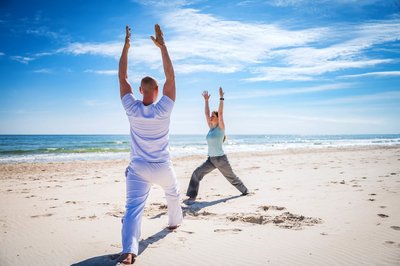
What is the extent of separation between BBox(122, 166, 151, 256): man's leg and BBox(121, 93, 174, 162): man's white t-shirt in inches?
10.6

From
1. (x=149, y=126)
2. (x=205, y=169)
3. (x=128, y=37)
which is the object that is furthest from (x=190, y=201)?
(x=128, y=37)

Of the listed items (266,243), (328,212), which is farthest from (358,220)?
(266,243)

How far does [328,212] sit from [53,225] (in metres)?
4.63

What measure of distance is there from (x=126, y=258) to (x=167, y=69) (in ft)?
6.99

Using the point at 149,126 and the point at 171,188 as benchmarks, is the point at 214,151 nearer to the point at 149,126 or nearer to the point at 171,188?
the point at 171,188

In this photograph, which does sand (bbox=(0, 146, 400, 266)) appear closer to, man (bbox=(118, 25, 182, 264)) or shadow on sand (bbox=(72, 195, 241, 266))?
shadow on sand (bbox=(72, 195, 241, 266))

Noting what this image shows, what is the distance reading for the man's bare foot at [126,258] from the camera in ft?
10.0

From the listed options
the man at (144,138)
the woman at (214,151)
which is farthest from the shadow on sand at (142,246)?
the woman at (214,151)

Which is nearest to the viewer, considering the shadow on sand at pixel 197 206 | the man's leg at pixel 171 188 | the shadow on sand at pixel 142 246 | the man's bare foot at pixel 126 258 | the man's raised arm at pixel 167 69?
the man's bare foot at pixel 126 258

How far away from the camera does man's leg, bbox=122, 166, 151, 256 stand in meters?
3.13

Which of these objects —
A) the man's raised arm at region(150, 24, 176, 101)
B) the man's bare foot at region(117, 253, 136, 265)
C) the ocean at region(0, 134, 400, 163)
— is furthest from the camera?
the ocean at region(0, 134, 400, 163)

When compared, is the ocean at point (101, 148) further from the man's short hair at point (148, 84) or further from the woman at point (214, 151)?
the man's short hair at point (148, 84)

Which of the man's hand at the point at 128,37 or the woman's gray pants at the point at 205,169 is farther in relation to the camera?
the woman's gray pants at the point at 205,169

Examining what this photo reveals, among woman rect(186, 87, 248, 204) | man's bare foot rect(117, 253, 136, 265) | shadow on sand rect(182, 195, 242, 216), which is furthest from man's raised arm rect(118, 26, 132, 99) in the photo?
woman rect(186, 87, 248, 204)
